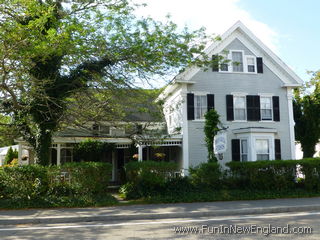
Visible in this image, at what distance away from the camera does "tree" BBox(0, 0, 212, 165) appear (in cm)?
1077

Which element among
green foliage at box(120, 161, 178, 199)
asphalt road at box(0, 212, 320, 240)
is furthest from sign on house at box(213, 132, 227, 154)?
asphalt road at box(0, 212, 320, 240)

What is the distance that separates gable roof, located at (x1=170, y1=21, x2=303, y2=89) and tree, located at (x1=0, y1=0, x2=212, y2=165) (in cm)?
608

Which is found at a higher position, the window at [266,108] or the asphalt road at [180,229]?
the window at [266,108]

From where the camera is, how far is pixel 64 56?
513 inches

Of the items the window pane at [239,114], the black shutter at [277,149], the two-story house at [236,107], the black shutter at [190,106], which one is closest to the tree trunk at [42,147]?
the two-story house at [236,107]

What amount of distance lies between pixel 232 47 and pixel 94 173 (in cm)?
1211

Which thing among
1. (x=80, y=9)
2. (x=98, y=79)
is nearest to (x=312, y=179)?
(x=98, y=79)

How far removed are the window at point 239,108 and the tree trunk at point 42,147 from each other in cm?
1110

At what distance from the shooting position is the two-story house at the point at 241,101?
18.6 meters

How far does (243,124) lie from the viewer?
19.2 metres

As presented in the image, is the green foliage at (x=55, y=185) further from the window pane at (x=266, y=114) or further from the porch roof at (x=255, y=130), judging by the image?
the window pane at (x=266, y=114)

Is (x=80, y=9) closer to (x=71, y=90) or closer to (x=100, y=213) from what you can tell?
(x=71, y=90)

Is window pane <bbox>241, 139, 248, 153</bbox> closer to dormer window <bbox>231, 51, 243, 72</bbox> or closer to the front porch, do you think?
the front porch

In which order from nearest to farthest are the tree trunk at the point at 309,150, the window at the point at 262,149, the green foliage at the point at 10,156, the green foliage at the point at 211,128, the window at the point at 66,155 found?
the green foliage at the point at 211,128 < the window at the point at 262,149 < the window at the point at 66,155 < the tree trunk at the point at 309,150 < the green foliage at the point at 10,156
